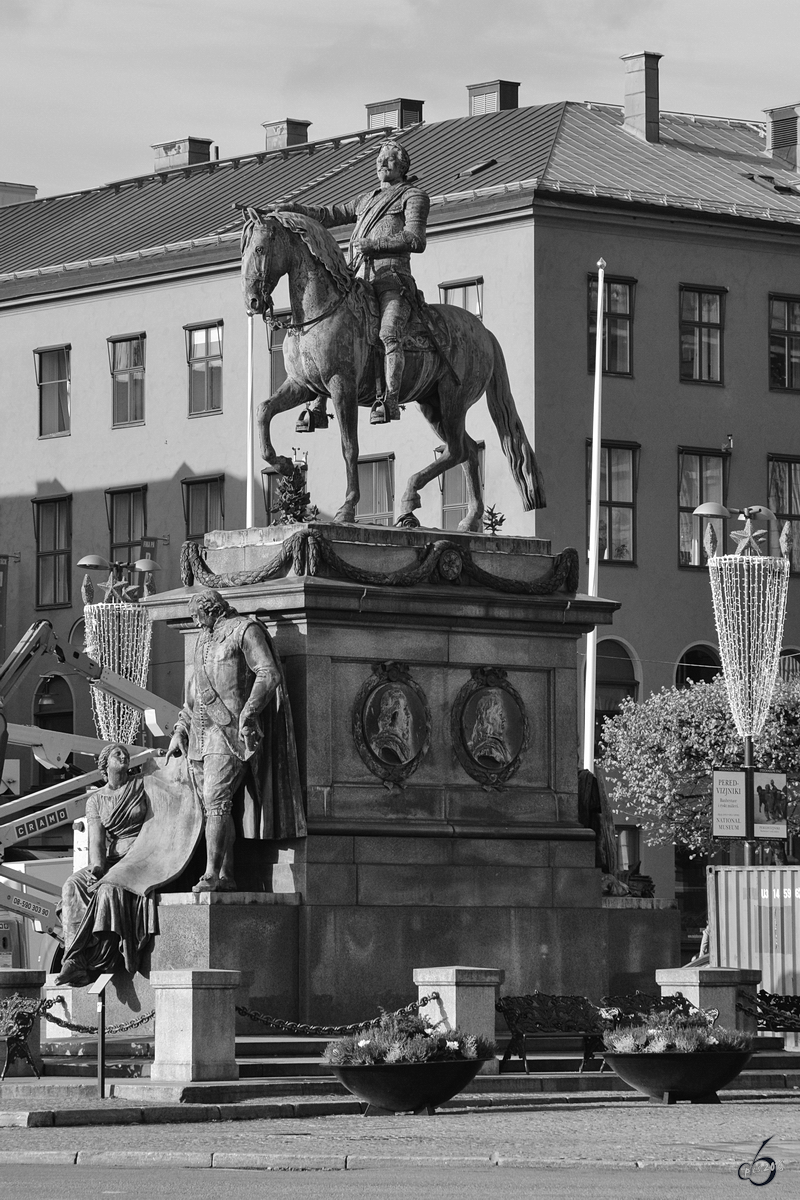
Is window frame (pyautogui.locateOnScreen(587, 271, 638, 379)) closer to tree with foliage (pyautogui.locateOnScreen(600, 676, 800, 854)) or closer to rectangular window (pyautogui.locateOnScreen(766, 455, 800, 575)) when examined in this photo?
rectangular window (pyautogui.locateOnScreen(766, 455, 800, 575))

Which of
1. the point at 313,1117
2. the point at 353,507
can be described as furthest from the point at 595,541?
the point at 313,1117

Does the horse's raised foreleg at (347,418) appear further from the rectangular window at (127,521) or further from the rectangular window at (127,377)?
the rectangular window at (127,377)

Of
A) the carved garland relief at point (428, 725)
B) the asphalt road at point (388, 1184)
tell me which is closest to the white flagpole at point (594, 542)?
the carved garland relief at point (428, 725)

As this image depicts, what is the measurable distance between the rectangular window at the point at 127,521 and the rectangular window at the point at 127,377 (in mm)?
1762

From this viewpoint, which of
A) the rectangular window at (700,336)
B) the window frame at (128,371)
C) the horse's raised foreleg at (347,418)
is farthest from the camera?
the window frame at (128,371)

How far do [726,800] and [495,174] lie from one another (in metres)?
27.9

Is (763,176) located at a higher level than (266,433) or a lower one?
higher

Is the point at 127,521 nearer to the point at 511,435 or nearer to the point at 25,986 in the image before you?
the point at 511,435

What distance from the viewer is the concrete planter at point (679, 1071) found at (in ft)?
76.3

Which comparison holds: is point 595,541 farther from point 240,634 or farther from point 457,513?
point 240,634

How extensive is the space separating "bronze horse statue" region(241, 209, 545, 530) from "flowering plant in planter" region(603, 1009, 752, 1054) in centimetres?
623

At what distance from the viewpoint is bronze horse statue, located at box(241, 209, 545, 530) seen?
27656mm

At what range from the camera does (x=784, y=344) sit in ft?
242

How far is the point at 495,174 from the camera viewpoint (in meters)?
72.1
